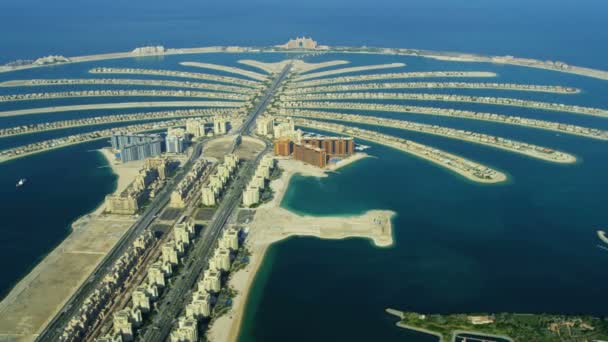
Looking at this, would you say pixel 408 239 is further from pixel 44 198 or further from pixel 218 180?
pixel 44 198

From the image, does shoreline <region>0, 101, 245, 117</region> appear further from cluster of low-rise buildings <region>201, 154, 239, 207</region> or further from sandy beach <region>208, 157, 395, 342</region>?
sandy beach <region>208, 157, 395, 342</region>

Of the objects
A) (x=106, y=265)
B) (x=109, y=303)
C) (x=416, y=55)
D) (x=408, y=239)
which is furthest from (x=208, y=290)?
(x=416, y=55)

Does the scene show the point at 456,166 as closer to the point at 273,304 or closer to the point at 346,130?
the point at 346,130

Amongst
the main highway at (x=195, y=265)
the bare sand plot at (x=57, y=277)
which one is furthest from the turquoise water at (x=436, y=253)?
the bare sand plot at (x=57, y=277)

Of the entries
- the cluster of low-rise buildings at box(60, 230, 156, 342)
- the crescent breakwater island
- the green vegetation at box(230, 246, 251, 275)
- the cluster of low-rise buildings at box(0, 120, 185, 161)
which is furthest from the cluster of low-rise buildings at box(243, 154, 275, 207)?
the cluster of low-rise buildings at box(0, 120, 185, 161)

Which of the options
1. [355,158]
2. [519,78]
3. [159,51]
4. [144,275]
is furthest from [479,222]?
[159,51]

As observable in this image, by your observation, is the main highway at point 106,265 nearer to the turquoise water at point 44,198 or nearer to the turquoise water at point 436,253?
the turquoise water at point 44,198
